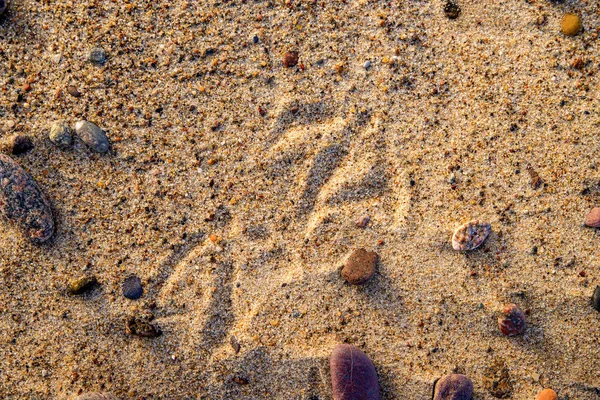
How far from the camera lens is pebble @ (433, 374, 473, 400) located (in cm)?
240

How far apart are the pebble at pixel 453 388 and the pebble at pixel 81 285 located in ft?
6.37

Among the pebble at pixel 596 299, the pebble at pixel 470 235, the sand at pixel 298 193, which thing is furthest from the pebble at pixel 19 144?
the pebble at pixel 596 299

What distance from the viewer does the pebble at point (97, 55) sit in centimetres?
255

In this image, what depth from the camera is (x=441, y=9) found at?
2592mm

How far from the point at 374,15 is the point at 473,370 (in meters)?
2.05

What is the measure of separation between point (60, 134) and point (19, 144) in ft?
0.77

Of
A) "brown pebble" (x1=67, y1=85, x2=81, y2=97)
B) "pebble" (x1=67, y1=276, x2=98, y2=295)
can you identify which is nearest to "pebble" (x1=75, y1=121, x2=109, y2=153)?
"brown pebble" (x1=67, y1=85, x2=81, y2=97)

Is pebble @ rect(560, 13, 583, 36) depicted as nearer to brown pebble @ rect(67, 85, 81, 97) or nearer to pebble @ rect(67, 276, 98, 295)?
brown pebble @ rect(67, 85, 81, 97)

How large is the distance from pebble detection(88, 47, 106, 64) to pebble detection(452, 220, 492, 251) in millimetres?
2185

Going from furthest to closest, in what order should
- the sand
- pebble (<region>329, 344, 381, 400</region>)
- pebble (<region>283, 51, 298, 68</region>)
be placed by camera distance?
1. pebble (<region>283, 51, 298, 68</region>)
2. the sand
3. pebble (<region>329, 344, 381, 400</region>)

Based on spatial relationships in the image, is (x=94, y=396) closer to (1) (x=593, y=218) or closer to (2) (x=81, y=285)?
(2) (x=81, y=285)

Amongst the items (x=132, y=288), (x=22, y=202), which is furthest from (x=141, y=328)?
(x=22, y=202)

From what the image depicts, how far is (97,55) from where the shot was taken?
8.37 ft

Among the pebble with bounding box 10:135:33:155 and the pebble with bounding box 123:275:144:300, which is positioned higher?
the pebble with bounding box 10:135:33:155
